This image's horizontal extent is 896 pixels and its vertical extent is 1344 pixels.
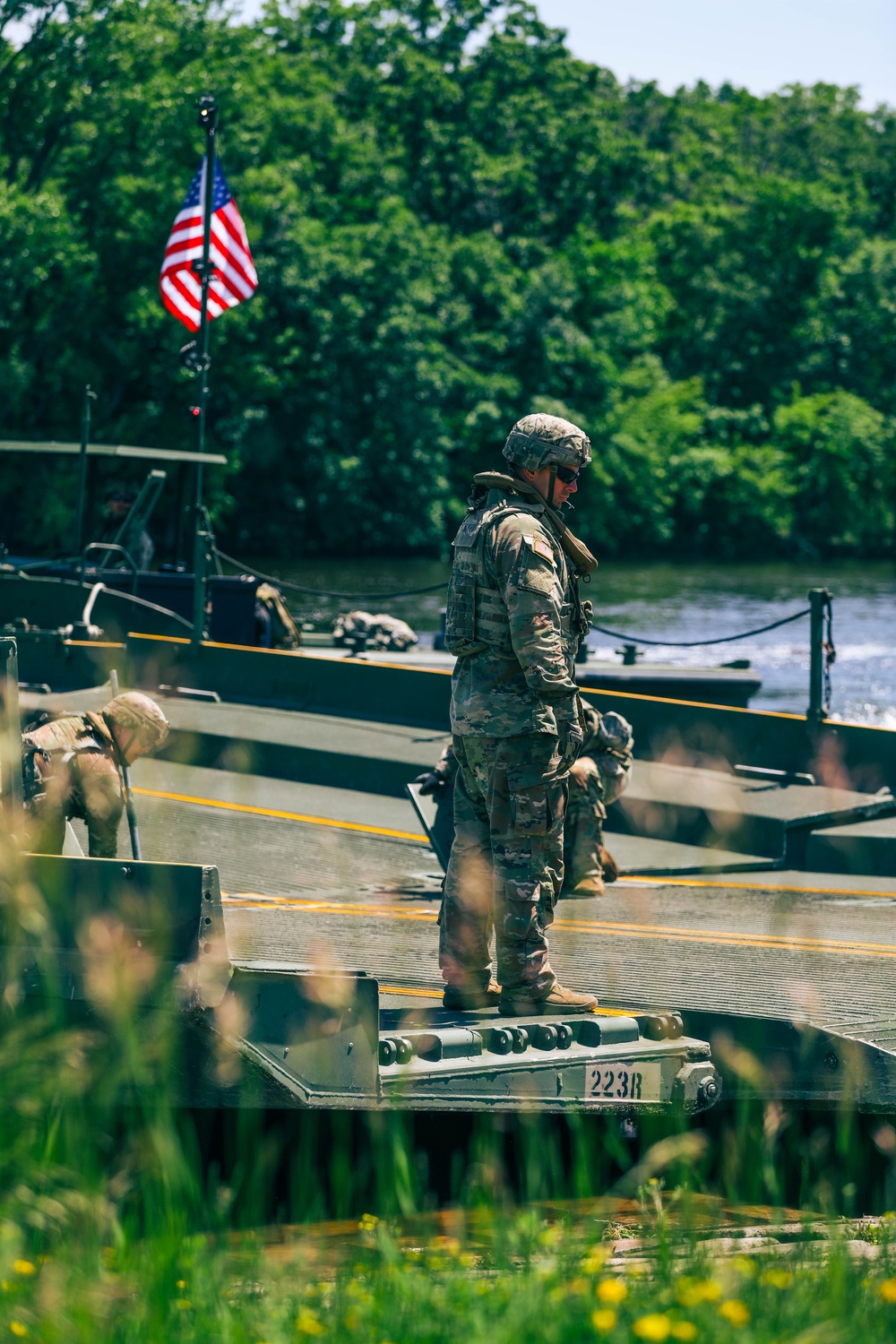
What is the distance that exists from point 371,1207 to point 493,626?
1.85 metres

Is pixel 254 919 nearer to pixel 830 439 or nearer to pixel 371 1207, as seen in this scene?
pixel 371 1207

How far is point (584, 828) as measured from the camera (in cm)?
914

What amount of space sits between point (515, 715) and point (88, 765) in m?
1.72

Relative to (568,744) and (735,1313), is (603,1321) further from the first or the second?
(568,744)

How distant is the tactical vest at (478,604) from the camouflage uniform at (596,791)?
340 centimetres

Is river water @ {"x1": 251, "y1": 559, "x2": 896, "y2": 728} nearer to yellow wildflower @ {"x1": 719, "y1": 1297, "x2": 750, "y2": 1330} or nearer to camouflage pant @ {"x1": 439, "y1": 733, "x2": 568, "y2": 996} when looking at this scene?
camouflage pant @ {"x1": 439, "y1": 733, "x2": 568, "y2": 996}

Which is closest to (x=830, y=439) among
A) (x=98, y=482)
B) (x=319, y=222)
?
(x=319, y=222)

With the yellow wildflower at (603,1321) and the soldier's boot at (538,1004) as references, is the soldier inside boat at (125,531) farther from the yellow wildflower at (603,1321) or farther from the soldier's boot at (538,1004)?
the yellow wildflower at (603,1321)

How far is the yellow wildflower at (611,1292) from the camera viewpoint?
3.05 metres

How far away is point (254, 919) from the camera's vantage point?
26.4 ft

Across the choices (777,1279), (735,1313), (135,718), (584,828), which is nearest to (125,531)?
(584,828)

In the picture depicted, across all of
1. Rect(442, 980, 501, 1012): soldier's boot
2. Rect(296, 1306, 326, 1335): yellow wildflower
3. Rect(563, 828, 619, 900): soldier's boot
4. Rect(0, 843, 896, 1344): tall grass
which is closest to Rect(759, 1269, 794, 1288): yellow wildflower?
Rect(0, 843, 896, 1344): tall grass

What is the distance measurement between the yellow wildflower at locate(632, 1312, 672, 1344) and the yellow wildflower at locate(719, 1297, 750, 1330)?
10cm

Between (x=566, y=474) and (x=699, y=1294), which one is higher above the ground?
(x=566, y=474)
